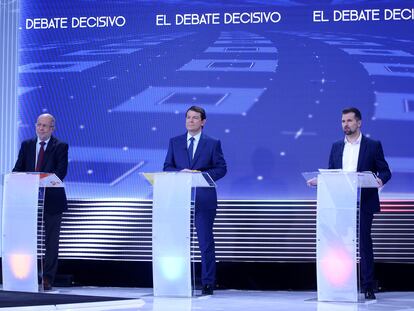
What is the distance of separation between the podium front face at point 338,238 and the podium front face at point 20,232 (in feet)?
7.81

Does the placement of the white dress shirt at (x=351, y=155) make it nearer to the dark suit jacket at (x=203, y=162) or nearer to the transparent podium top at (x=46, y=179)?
the dark suit jacket at (x=203, y=162)

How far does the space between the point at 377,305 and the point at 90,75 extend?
379 centimetres

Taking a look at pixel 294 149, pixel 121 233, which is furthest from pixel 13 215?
pixel 294 149

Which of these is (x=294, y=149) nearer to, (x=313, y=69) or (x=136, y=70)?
(x=313, y=69)

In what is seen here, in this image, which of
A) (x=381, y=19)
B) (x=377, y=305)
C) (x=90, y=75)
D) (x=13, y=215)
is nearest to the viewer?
(x=377, y=305)

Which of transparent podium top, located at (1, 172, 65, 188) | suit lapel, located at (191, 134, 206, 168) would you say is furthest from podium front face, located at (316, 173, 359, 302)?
transparent podium top, located at (1, 172, 65, 188)

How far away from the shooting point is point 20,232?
25.6 ft

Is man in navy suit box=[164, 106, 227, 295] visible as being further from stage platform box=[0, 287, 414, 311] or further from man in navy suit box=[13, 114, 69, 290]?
man in navy suit box=[13, 114, 69, 290]

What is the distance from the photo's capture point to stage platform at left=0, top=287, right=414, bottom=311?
6477 mm

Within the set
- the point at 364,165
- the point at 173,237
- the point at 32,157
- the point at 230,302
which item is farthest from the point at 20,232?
the point at 364,165

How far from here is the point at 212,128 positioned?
8961 millimetres

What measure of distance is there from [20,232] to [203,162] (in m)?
1.65

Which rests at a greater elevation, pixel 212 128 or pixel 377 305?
pixel 212 128

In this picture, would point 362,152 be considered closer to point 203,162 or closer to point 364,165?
point 364,165
